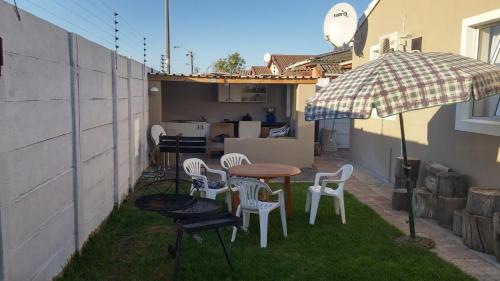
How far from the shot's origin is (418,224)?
6.72m

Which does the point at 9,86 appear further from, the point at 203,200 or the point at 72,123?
the point at 203,200

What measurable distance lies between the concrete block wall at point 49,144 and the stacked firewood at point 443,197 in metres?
5.14

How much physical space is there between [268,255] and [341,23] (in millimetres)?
7991

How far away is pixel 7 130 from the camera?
311 cm

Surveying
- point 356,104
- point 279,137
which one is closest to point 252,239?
point 356,104

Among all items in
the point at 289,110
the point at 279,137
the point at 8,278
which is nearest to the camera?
the point at 8,278

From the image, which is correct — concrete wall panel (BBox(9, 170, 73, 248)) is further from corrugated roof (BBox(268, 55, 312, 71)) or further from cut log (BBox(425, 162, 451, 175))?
corrugated roof (BBox(268, 55, 312, 71))

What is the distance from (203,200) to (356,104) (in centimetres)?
206

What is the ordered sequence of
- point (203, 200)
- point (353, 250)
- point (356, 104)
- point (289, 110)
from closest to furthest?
point (356, 104) → point (203, 200) → point (353, 250) → point (289, 110)

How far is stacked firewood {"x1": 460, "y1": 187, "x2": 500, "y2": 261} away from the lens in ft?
17.0

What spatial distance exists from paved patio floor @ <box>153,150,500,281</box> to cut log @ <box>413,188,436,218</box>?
140 millimetres

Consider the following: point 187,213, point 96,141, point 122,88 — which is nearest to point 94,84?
point 96,141

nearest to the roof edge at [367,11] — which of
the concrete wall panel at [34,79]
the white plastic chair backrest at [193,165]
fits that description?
the white plastic chair backrest at [193,165]

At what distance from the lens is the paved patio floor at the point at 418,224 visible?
491 cm
